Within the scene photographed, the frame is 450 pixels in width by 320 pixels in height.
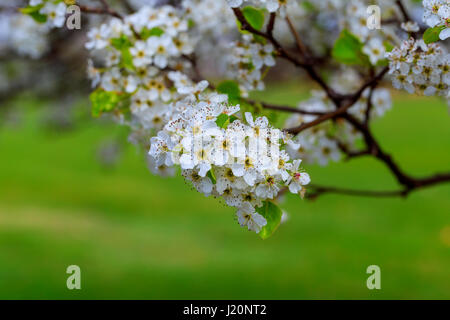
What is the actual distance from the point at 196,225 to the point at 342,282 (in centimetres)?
431

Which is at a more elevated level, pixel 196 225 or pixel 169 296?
pixel 196 225

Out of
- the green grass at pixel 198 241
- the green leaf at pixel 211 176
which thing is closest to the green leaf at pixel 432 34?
the green leaf at pixel 211 176

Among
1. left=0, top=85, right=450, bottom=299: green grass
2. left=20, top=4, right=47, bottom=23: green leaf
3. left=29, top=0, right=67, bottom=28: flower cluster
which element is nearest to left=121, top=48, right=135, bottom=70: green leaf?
left=29, top=0, right=67, bottom=28: flower cluster

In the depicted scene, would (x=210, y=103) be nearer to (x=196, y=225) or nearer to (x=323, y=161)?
(x=323, y=161)

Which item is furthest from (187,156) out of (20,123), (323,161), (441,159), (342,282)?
(441,159)

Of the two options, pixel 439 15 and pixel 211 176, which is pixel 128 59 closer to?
pixel 211 176

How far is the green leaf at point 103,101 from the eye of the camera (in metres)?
2.58

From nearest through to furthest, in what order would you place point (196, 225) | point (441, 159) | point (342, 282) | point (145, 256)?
point (342, 282)
point (145, 256)
point (196, 225)
point (441, 159)

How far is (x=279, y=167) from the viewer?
1788mm

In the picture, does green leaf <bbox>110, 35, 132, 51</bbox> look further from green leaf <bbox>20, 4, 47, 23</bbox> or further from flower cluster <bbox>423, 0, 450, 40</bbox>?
flower cluster <bbox>423, 0, 450, 40</bbox>

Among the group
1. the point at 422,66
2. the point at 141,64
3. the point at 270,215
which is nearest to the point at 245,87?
the point at 141,64

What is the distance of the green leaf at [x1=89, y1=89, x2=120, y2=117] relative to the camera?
258 cm

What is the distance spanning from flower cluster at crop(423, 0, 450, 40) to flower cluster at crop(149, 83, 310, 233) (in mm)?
630

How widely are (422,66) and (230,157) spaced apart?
0.90 meters
